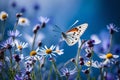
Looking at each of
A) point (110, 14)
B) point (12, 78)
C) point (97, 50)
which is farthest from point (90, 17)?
point (12, 78)

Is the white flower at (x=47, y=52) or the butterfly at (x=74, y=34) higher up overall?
the white flower at (x=47, y=52)

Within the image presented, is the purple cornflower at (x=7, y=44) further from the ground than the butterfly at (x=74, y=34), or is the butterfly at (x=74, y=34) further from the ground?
the purple cornflower at (x=7, y=44)

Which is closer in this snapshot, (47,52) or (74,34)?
(74,34)

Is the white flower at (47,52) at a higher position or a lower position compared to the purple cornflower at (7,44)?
lower

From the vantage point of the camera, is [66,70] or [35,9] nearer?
[66,70]

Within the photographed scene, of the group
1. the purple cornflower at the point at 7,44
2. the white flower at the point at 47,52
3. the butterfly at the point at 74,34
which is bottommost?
the butterfly at the point at 74,34

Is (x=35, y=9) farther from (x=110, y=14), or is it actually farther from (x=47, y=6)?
(x=110, y=14)

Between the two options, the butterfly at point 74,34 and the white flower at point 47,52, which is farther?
the white flower at point 47,52

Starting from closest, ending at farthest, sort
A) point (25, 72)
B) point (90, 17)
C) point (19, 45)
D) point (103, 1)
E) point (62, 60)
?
point (25, 72) → point (19, 45) → point (62, 60) → point (90, 17) → point (103, 1)
